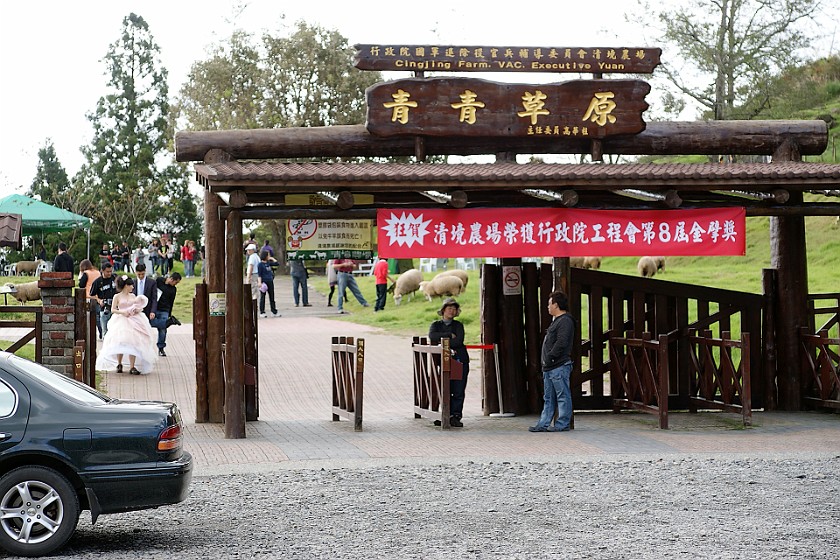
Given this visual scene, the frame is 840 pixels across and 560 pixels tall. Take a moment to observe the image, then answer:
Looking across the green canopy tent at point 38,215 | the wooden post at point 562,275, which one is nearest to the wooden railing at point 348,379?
the wooden post at point 562,275

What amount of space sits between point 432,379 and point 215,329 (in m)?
2.98

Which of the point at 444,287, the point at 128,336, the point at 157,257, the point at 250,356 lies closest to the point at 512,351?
the point at 250,356

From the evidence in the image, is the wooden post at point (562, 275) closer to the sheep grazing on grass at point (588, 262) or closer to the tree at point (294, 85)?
the sheep grazing on grass at point (588, 262)

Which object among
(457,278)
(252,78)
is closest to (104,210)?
(252,78)

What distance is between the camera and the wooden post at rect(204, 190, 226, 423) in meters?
15.6

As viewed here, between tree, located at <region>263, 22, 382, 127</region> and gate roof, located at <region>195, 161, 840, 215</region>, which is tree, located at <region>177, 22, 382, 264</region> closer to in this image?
tree, located at <region>263, 22, 382, 127</region>

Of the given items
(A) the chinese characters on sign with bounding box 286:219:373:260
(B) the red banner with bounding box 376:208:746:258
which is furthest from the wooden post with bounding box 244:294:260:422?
(B) the red banner with bounding box 376:208:746:258

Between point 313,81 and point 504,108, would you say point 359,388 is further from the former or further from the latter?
point 313,81

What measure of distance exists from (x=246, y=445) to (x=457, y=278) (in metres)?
21.2

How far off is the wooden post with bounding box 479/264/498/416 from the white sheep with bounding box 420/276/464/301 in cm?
1714

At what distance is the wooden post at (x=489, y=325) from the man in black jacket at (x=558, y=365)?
74.5 inches

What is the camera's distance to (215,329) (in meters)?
15.6

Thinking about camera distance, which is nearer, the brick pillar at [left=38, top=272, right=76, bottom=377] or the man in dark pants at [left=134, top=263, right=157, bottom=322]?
the brick pillar at [left=38, top=272, right=76, bottom=377]

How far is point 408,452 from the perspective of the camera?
12.8 meters
